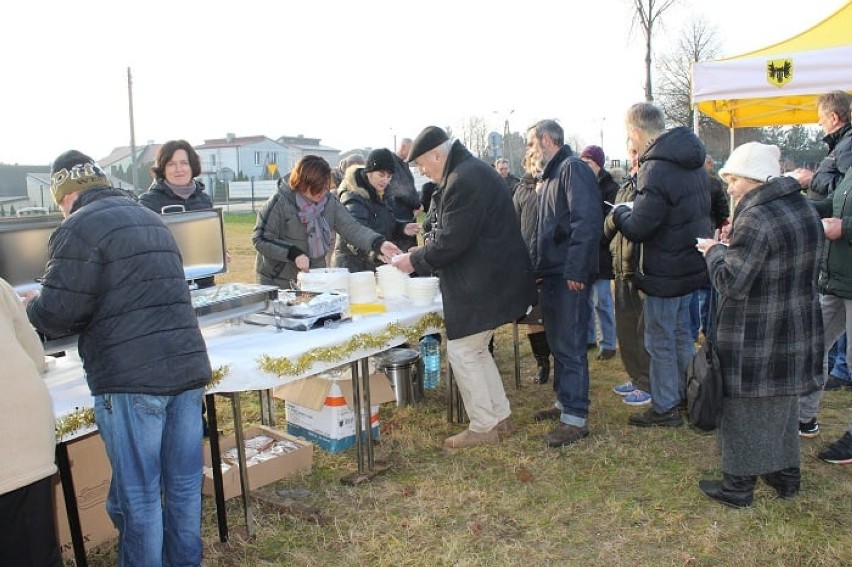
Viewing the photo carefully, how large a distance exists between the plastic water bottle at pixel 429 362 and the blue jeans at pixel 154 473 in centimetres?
277

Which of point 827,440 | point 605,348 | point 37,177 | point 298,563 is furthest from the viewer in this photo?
point 37,177

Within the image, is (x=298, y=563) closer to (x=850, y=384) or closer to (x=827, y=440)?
(x=827, y=440)

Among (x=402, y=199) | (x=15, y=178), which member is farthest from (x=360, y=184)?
(x=15, y=178)

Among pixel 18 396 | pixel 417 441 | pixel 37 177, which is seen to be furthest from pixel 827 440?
pixel 37 177

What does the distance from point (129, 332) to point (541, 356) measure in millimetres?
3583

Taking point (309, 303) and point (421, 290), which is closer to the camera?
point (309, 303)

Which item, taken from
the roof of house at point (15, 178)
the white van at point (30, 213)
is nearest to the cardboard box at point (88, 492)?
the white van at point (30, 213)

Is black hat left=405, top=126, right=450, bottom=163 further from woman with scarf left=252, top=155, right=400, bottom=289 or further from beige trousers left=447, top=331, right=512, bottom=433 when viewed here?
beige trousers left=447, top=331, right=512, bottom=433

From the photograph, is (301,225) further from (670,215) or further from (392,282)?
(670,215)

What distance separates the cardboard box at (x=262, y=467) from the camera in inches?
131

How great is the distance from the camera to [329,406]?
3900mm

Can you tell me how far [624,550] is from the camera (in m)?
2.88

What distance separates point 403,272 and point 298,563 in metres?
1.59

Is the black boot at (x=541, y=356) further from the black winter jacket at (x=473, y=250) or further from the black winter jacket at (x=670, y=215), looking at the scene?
the black winter jacket at (x=473, y=250)
